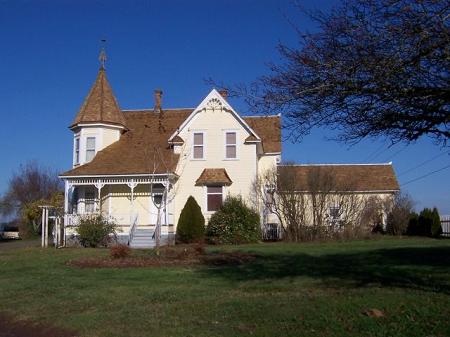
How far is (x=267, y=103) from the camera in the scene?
29.3ft

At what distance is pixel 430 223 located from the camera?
1400 inches

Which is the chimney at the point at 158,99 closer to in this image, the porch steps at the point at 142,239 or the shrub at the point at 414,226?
the porch steps at the point at 142,239

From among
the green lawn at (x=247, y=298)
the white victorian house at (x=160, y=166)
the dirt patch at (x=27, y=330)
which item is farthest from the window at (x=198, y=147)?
the dirt patch at (x=27, y=330)

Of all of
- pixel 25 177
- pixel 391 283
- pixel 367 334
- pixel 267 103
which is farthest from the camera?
pixel 25 177

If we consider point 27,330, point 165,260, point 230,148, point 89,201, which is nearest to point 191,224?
point 230,148

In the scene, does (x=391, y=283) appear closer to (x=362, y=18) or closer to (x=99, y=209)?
(x=362, y=18)

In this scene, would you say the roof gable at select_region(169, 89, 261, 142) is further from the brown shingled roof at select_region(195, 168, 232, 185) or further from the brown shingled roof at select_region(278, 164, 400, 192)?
the brown shingled roof at select_region(278, 164, 400, 192)

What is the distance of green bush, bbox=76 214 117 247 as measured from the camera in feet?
95.4

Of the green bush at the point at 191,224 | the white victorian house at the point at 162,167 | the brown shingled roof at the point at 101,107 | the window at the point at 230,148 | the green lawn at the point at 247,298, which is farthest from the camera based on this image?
the brown shingled roof at the point at 101,107

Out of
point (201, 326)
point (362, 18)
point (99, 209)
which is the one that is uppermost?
point (362, 18)

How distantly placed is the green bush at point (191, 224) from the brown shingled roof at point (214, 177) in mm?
1663

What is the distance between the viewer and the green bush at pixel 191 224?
30156 millimetres

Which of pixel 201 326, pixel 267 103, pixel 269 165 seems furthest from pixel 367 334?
pixel 269 165

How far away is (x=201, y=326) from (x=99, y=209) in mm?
24588
